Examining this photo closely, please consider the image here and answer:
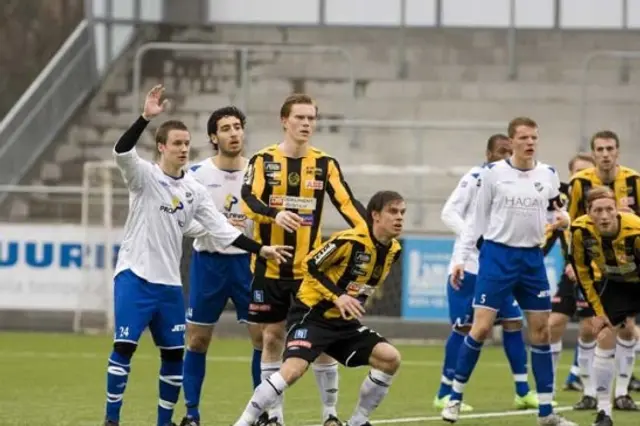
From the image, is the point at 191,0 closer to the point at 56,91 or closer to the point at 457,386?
the point at 56,91

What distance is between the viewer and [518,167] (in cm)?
1321

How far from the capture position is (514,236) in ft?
43.1

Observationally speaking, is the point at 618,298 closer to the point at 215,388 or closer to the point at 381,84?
the point at 215,388

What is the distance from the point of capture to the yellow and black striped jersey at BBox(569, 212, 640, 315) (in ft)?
40.2

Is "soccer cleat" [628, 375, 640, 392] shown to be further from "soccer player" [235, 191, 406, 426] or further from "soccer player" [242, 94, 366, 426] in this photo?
"soccer player" [235, 191, 406, 426]

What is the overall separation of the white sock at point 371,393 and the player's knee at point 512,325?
289 centimetres

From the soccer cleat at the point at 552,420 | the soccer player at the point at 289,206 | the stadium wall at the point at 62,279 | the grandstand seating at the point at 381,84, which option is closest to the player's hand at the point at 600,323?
the soccer cleat at the point at 552,420

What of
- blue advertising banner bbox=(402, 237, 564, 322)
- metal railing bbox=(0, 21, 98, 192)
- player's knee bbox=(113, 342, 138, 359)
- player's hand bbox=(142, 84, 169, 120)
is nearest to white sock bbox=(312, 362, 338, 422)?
player's knee bbox=(113, 342, 138, 359)

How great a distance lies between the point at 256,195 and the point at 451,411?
8.37ft

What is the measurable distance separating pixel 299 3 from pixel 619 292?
15.9 metres

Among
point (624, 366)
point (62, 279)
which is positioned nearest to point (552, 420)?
point (624, 366)

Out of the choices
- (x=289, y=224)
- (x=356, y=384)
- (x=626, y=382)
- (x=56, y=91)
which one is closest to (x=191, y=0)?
(x=56, y=91)

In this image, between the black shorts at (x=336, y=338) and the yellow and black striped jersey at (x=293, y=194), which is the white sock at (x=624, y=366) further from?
the black shorts at (x=336, y=338)

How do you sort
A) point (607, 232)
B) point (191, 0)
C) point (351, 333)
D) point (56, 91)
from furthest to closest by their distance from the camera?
point (191, 0)
point (56, 91)
point (607, 232)
point (351, 333)
